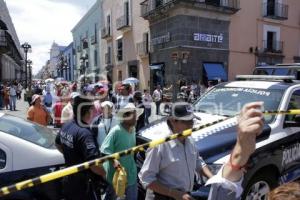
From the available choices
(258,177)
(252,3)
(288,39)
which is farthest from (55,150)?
(288,39)

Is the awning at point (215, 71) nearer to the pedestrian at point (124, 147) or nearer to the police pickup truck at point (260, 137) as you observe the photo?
the police pickup truck at point (260, 137)

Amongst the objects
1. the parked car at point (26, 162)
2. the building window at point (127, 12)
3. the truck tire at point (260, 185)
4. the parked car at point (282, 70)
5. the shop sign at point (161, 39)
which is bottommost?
the truck tire at point (260, 185)

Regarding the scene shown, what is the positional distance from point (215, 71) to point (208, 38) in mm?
2220

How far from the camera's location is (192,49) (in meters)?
25.0

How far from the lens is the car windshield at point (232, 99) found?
5727mm

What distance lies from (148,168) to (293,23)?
31086 millimetres

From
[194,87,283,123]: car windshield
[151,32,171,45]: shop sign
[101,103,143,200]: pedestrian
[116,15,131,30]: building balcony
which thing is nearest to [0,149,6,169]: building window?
[101,103,143,200]: pedestrian

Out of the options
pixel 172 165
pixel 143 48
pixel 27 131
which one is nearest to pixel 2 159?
pixel 27 131

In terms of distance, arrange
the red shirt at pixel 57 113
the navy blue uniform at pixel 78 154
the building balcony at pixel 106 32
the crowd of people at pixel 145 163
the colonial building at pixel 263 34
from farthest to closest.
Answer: the building balcony at pixel 106 32 → the colonial building at pixel 263 34 → the red shirt at pixel 57 113 → the navy blue uniform at pixel 78 154 → the crowd of people at pixel 145 163

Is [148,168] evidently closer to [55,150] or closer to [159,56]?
[55,150]

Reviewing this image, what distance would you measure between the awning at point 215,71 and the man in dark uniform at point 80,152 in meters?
21.6

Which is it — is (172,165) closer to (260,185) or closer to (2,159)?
(2,159)

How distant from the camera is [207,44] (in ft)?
84.5

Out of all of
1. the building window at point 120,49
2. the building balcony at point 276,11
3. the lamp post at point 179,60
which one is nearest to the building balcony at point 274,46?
the building balcony at point 276,11
